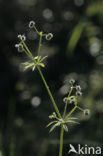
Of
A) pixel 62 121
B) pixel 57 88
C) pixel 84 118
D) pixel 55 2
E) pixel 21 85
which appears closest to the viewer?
pixel 62 121

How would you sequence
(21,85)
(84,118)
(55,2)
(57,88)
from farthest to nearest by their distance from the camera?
1. (55,2)
2. (21,85)
3. (57,88)
4. (84,118)

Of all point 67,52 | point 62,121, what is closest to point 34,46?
point 67,52

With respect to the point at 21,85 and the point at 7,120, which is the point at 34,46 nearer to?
the point at 21,85

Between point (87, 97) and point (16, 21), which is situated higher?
point (16, 21)

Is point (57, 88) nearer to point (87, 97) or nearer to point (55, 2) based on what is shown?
point (87, 97)

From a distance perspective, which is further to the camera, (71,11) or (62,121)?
(71,11)

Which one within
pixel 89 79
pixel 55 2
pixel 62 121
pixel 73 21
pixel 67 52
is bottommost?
pixel 62 121

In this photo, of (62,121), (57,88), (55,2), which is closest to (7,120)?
(57,88)
